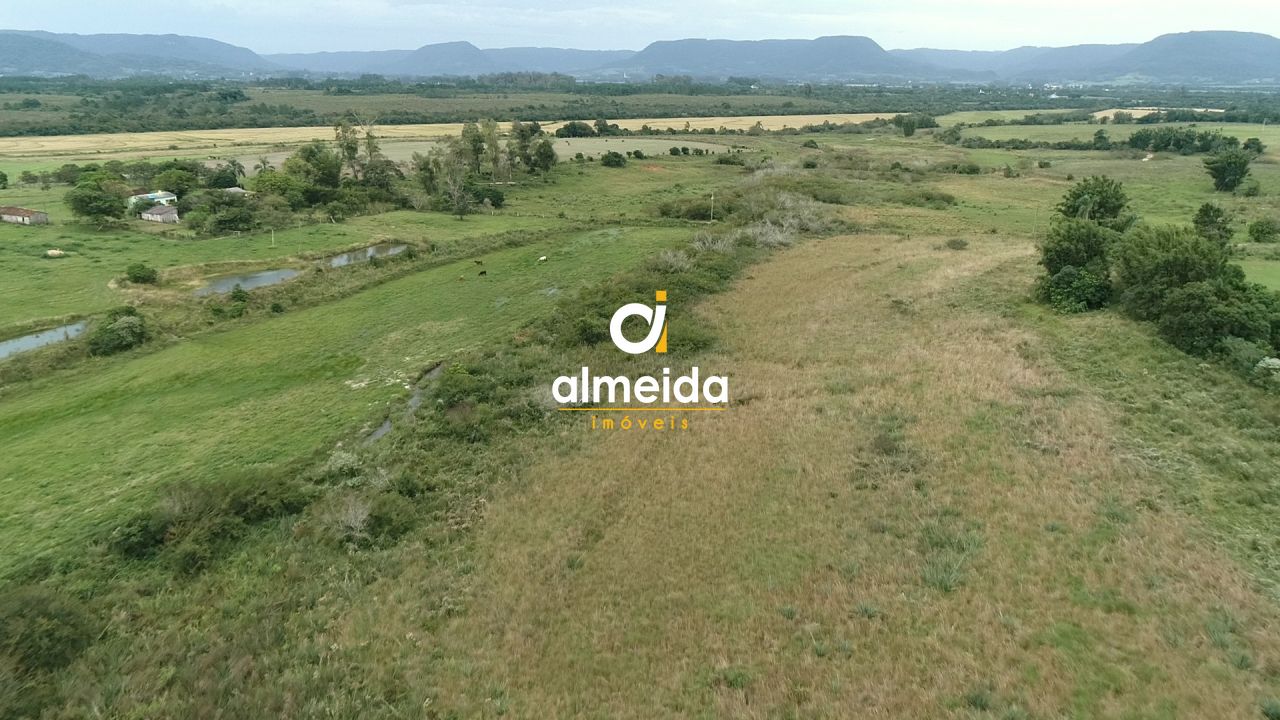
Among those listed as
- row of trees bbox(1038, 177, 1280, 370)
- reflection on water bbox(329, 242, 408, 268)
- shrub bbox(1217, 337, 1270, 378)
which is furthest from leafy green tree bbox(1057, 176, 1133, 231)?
reflection on water bbox(329, 242, 408, 268)

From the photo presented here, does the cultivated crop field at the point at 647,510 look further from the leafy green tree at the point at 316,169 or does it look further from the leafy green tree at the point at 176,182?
the leafy green tree at the point at 316,169

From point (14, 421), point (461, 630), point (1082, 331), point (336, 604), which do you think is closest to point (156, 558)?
point (336, 604)

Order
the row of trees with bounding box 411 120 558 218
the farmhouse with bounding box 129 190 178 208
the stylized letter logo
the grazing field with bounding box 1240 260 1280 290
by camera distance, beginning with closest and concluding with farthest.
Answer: the stylized letter logo, the grazing field with bounding box 1240 260 1280 290, the farmhouse with bounding box 129 190 178 208, the row of trees with bounding box 411 120 558 218

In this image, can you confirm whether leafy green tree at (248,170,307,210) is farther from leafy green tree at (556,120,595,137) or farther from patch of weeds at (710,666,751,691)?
leafy green tree at (556,120,595,137)

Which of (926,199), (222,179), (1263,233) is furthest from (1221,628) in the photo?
(222,179)

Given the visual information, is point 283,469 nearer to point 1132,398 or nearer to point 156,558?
point 156,558

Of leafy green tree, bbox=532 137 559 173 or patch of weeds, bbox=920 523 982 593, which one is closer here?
patch of weeds, bbox=920 523 982 593

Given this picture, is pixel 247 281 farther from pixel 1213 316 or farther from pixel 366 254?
pixel 1213 316
